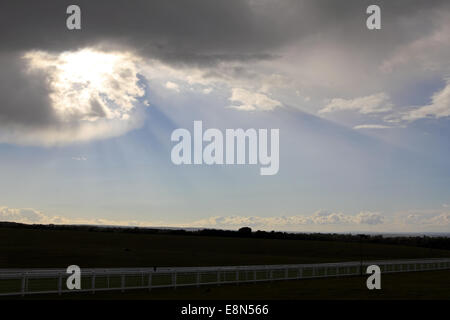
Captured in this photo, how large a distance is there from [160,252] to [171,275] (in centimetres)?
3966

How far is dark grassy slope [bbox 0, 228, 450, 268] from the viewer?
6367 cm

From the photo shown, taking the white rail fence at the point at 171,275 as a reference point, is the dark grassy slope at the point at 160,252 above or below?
above

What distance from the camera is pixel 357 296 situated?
24.4 metres

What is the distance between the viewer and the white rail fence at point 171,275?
25.1 m

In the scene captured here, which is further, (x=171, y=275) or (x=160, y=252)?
(x=160, y=252)

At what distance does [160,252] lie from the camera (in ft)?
262

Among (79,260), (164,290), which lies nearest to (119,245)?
(79,260)

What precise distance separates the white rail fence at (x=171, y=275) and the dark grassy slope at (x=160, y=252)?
20.2 meters

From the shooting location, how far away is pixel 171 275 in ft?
135

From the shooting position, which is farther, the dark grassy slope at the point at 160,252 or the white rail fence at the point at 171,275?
the dark grassy slope at the point at 160,252

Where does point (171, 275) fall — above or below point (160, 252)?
below
